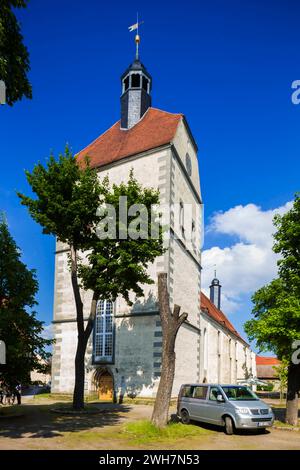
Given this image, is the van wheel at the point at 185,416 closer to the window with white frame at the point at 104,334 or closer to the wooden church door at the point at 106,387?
the window with white frame at the point at 104,334

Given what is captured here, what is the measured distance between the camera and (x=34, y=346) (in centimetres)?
1784

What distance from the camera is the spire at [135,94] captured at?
32875 mm

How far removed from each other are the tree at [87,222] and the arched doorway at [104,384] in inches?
267

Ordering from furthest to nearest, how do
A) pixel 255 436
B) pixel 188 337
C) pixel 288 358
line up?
pixel 188 337 → pixel 288 358 → pixel 255 436

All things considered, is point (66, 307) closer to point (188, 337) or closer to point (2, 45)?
point (188, 337)

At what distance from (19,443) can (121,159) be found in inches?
824

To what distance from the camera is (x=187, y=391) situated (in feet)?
55.7

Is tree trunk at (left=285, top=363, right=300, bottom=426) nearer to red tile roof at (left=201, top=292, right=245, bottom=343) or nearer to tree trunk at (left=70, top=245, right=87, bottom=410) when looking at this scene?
tree trunk at (left=70, top=245, right=87, bottom=410)

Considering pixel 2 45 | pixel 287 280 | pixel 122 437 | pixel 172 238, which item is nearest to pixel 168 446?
pixel 122 437

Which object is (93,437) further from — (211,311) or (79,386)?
(211,311)

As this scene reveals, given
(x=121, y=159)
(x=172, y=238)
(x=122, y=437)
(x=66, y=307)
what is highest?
(x=121, y=159)

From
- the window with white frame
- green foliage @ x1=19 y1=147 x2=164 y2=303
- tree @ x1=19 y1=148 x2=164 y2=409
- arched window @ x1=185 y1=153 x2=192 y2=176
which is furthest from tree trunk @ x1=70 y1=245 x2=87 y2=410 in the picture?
arched window @ x1=185 y1=153 x2=192 y2=176

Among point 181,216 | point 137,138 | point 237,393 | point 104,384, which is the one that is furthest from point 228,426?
point 137,138

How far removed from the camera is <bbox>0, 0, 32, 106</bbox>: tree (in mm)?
9441
